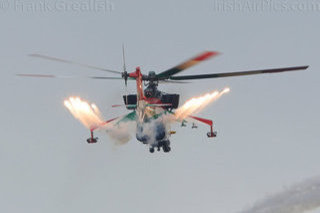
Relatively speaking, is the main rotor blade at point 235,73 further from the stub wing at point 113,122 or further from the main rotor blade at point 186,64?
the stub wing at point 113,122

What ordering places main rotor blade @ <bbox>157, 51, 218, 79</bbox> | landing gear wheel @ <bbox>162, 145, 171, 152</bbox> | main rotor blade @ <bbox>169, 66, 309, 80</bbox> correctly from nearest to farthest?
main rotor blade @ <bbox>157, 51, 218, 79</bbox>
main rotor blade @ <bbox>169, 66, 309, 80</bbox>
landing gear wheel @ <bbox>162, 145, 171, 152</bbox>

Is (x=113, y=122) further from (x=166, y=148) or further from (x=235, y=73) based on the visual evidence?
(x=235, y=73)

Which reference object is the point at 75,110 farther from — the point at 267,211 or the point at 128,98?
the point at 267,211

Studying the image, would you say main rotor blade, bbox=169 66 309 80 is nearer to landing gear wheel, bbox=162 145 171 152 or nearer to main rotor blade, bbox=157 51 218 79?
main rotor blade, bbox=157 51 218 79

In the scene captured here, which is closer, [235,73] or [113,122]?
[235,73]

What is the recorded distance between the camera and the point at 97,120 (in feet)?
229

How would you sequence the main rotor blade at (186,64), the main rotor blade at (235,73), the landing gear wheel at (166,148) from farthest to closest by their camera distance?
the landing gear wheel at (166,148), the main rotor blade at (235,73), the main rotor blade at (186,64)

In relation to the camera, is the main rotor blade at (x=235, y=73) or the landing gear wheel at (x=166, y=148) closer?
the main rotor blade at (x=235, y=73)

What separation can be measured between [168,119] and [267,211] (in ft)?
79.5

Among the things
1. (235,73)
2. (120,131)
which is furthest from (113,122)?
(235,73)

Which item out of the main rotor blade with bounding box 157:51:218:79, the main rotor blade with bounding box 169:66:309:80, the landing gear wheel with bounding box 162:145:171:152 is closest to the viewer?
the main rotor blade with bounding box 157:51:218:79

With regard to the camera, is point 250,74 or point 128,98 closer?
point 250,74

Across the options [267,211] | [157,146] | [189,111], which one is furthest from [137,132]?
[267,211]

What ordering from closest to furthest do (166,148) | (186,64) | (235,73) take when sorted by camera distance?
(186,64), (235,73), (166,148)
